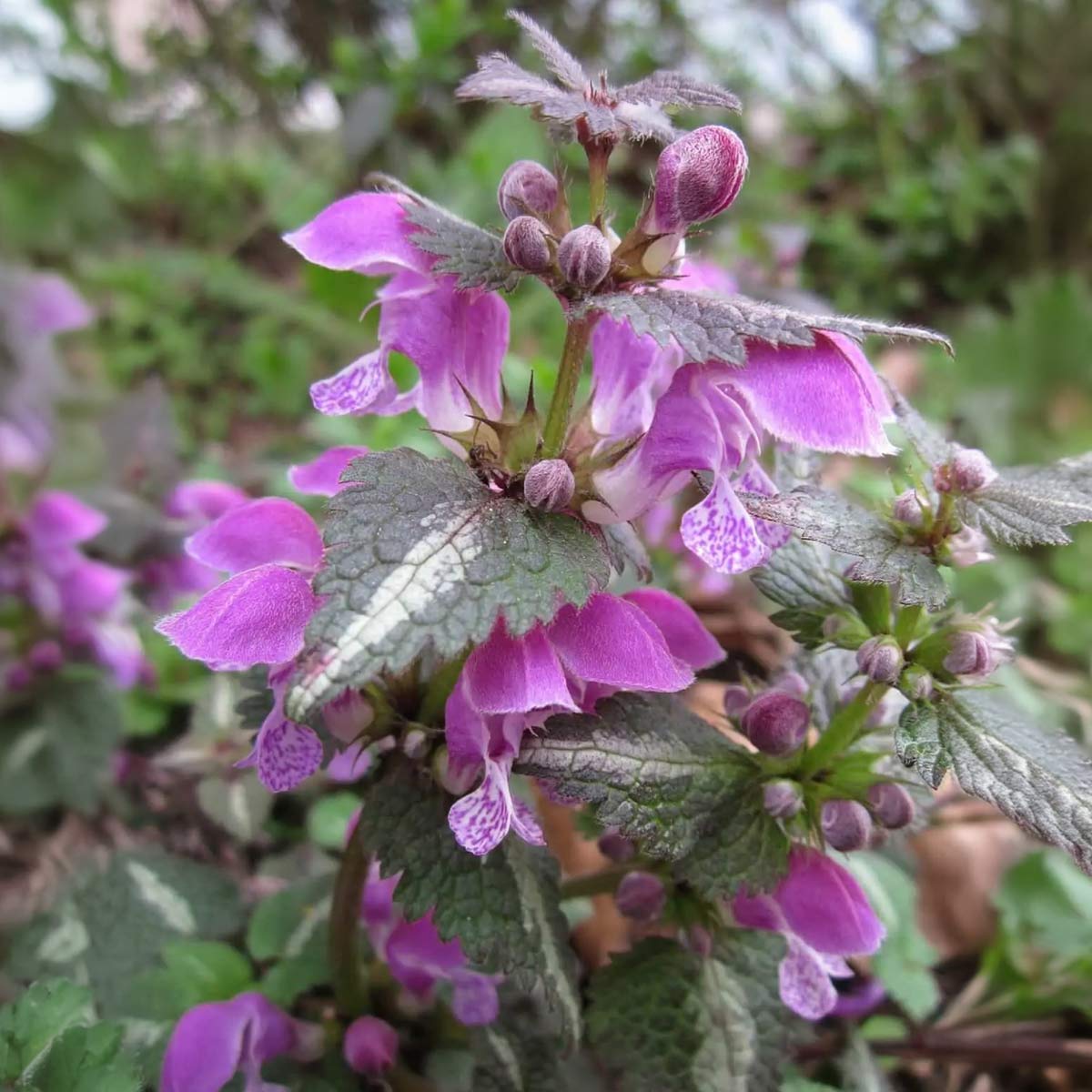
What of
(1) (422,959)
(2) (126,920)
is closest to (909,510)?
(1) (422,959)

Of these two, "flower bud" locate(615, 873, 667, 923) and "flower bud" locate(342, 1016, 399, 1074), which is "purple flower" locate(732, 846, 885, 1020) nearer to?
"flower bud" locate(615, 873, 667, 923)

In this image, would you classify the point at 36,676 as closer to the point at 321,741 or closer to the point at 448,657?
the point at 321,741

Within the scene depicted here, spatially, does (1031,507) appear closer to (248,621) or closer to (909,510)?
(909,510)

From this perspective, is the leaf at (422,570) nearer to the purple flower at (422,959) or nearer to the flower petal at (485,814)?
the flower petal at (485,814)

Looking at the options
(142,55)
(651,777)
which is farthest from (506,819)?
(142,55)

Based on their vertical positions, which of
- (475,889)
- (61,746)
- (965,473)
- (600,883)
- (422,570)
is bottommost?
(61,746)

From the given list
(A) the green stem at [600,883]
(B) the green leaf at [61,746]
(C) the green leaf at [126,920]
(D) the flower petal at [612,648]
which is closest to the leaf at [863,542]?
(D) the flower petal at [612,648]
